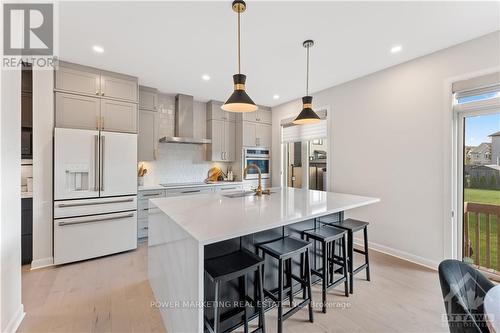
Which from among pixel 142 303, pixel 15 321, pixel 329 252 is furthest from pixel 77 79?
pixel 329 252

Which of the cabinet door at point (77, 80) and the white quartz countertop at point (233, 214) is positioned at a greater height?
the cabinet door at point (77, 80)

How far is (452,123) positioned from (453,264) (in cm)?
226

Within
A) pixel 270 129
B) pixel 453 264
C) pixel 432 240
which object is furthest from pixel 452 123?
pixel 270 129

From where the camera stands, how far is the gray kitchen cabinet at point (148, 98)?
12.5 feet

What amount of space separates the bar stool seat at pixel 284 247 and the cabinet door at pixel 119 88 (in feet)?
10.1

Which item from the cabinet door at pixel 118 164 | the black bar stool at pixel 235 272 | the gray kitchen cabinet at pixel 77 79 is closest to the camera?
the black bar stool at pixel 235 272

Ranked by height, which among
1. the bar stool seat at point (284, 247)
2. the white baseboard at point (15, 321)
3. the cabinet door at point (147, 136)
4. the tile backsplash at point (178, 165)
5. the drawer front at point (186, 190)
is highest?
the cabinet door at point (147, 136)

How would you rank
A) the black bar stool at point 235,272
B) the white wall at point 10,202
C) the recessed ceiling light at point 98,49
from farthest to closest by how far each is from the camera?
the recessed ceiling light at point 98,49 < the white wall at point 10,202 < the black bar stool at point 235,272

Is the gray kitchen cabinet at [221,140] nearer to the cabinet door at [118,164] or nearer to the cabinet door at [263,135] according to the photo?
the cabinet door at [263,135]

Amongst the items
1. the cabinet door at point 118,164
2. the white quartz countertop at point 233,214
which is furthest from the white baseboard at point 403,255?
the cabinet door at point 118,164

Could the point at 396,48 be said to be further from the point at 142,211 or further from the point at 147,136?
the point at 142,211

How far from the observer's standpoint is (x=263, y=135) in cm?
519

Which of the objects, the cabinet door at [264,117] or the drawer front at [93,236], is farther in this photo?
the cabinet door at [264,117]

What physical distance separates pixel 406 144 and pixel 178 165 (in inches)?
157
